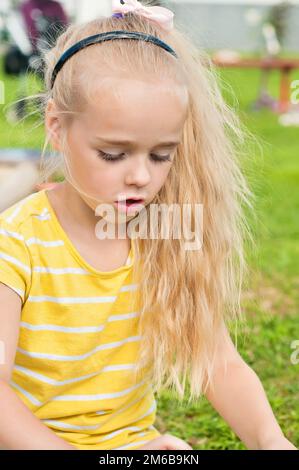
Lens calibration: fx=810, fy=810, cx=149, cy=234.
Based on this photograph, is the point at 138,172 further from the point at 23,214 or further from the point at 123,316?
the point at 123,316

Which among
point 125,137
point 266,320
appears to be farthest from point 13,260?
point 266,320

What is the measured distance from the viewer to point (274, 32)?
18031mm

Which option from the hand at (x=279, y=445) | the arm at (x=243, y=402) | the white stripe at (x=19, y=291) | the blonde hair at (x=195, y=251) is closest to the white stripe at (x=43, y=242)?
the white stripe at (x=19, y=291)

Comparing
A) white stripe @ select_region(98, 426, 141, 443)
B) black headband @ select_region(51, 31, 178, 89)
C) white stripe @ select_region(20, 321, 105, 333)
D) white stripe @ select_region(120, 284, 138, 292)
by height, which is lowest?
white stripe @ select_region(98, 426, 141, 443)

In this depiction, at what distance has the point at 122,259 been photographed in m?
1.87

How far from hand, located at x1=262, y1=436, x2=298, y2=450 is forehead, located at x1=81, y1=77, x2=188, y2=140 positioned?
2.24 ft

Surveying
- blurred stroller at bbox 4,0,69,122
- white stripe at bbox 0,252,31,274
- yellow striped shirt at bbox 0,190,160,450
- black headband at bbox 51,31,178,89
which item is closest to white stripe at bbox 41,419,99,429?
yellow striped shirt at bbox 0,190,160,450

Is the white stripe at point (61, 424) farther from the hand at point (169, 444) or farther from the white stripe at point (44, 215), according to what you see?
the white stripe at point (44, 215)

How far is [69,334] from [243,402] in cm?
42

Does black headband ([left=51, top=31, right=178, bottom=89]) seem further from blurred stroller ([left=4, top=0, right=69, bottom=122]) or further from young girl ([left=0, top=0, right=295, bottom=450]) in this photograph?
blurred stroller ([left=4, top=0, right=69, bottom=122])

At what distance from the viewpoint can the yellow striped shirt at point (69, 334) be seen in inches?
68.2

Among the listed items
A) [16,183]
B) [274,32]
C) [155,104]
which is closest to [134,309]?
[155,104]

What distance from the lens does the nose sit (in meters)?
1.61

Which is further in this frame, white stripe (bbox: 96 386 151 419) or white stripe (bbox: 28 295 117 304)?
white stripe (bbox: 96 386 151 419)
